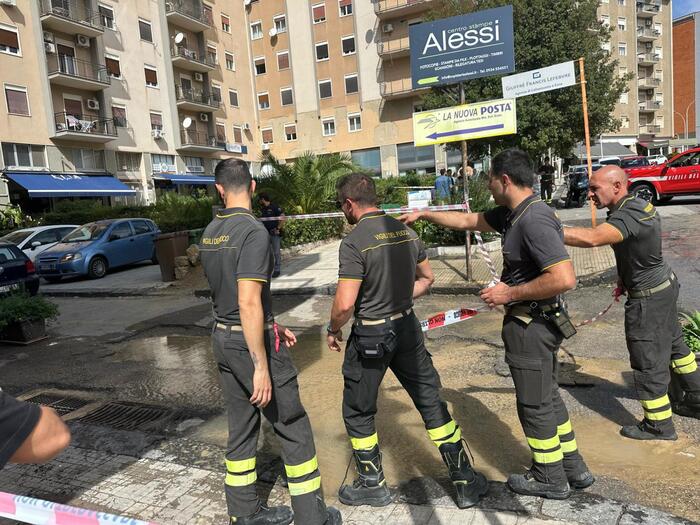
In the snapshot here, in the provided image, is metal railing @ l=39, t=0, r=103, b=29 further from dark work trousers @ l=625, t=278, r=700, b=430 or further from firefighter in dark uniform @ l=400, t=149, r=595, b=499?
dark work trousers @ l=625, t=278, r=700, b=430

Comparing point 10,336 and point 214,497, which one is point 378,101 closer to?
point 10,336

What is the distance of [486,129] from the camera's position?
7840 millimetres

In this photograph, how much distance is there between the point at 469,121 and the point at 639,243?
4.94 metres

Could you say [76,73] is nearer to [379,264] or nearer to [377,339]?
[379,264]

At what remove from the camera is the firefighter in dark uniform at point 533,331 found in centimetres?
277

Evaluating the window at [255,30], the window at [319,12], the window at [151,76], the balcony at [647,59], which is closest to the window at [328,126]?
the window at [319,12]

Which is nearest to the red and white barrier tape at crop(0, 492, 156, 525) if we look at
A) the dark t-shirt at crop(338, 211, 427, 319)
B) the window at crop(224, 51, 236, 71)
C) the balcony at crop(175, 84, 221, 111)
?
the dark t-shirt at crop(338, 211, 427, 319)

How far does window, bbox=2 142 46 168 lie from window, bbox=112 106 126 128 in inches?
206

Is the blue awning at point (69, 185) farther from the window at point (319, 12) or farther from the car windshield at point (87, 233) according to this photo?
the window at point (319, 12)

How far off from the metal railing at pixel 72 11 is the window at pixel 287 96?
52.1 feet

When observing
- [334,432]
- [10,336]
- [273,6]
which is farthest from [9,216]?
[273,6]

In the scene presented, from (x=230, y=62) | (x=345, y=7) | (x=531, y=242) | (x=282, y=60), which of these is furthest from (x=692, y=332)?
(x=230, y=62)

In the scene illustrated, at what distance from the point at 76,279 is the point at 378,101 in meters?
30.2

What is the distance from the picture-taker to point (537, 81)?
29.2ft
